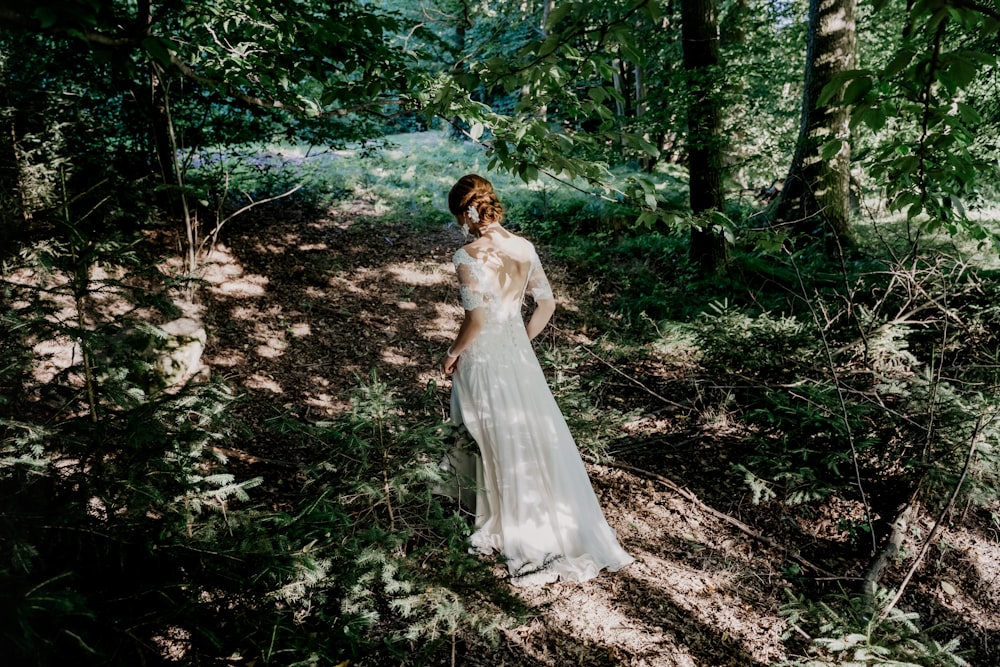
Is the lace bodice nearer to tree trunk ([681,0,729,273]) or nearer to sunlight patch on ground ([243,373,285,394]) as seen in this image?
sunlight patch on ground ([243,373,285,394])

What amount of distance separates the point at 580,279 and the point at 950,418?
5522mm

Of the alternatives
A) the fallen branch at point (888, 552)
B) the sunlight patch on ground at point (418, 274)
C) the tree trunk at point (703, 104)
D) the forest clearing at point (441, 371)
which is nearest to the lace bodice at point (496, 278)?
the forest clearing at point (441, 371)

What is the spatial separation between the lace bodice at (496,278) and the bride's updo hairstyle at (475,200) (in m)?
0.22

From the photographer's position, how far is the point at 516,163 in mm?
3184

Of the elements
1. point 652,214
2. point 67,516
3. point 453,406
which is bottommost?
point 453,406

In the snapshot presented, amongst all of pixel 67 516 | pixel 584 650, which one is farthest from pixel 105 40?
pixel 584 650

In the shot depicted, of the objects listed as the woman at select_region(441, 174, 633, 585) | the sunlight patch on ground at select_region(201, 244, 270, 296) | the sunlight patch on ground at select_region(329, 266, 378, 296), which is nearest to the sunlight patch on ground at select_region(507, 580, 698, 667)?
the woman at select_region(441, 174, 633, 585)

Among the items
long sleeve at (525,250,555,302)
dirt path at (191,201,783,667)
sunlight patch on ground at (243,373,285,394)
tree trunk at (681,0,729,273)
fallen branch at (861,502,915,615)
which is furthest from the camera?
tree trunk at (681,0,729,273)

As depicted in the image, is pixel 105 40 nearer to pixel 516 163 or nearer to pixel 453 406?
pixel 516 163

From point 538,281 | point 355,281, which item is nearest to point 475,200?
point 538,281

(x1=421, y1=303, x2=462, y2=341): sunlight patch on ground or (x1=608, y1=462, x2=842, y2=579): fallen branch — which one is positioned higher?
(x1=421, y1=303, x2=462, y2=341): sunlight patch on ground

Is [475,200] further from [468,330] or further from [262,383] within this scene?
[262,383]

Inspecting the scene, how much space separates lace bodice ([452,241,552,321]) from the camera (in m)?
3.67

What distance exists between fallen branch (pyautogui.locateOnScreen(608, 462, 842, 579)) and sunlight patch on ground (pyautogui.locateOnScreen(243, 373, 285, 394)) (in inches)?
141
